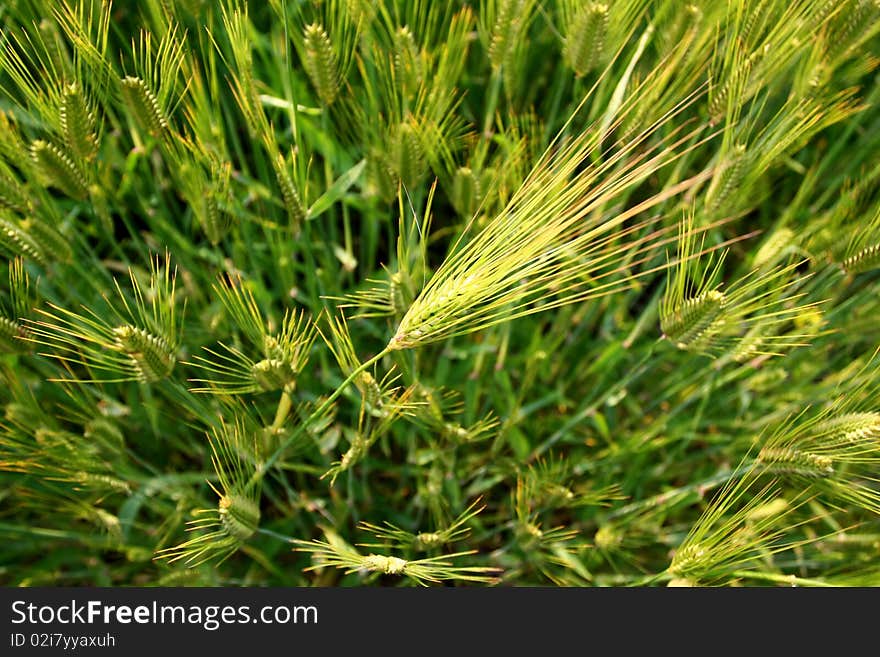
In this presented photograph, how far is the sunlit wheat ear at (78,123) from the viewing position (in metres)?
0.85

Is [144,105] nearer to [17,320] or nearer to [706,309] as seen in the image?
[17,320]

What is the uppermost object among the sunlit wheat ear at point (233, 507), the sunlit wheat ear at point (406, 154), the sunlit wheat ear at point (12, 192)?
the sunlit wheat ear at point (406, 154)

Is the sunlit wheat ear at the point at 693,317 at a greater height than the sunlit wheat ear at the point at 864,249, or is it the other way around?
the sunlit wheat ear at the point at 864,249

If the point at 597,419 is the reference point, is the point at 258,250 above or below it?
above

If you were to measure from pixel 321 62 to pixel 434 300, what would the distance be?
0.40 m

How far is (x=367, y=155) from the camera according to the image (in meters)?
1.06

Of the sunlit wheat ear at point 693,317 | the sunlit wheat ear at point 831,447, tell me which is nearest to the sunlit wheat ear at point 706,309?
the sunlit wheat ear at point 693,317

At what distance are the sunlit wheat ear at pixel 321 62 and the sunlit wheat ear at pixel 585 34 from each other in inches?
12.8

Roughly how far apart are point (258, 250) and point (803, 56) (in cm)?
92

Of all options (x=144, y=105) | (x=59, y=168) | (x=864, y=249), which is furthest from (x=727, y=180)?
(x=59, y=168)

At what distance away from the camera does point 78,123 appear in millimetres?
872

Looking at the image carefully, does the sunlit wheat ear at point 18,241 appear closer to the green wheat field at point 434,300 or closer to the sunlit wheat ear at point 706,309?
the green wheat field at point 434,300

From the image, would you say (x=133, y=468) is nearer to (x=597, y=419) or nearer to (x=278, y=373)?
(x=278, y=373)

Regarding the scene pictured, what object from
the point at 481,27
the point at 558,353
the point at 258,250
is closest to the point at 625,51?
the point at 481,27
